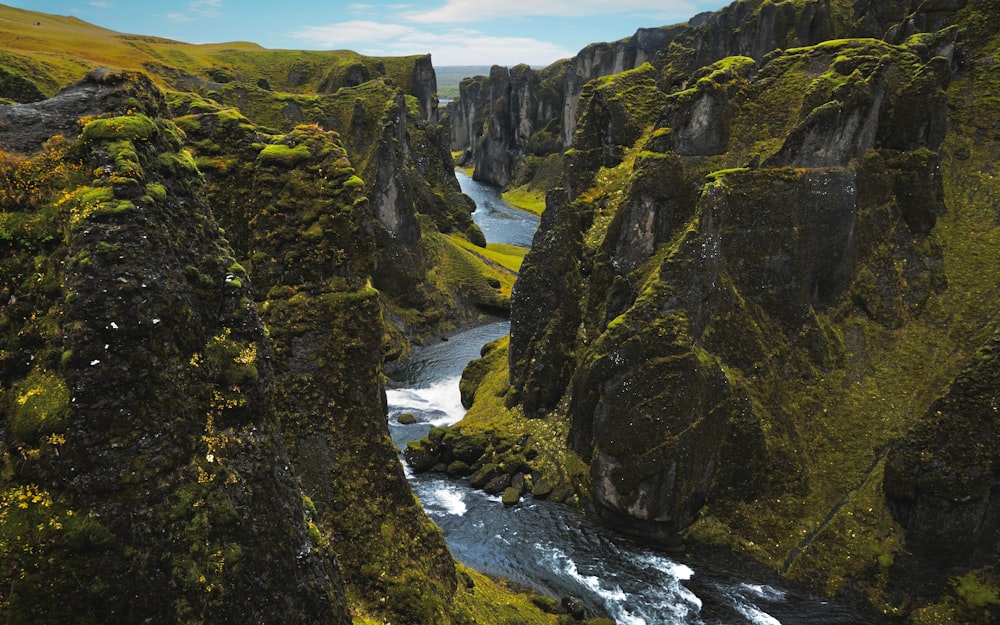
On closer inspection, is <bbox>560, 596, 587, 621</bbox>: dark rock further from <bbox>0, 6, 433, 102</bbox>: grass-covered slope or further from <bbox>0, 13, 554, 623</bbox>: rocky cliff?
<bbox>0, 6, 433, 102</bbox>: grass-covered slope

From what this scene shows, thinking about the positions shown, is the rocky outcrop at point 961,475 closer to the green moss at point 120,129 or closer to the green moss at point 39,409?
the green moss at point 39,409

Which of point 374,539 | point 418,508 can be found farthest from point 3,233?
point 418,508

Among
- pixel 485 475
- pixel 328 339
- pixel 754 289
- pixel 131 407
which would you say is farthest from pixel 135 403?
pixel 754 289

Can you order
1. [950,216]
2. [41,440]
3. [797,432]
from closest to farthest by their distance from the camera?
[41,440], [797,432], [950,216]

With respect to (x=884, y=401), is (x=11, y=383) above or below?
above

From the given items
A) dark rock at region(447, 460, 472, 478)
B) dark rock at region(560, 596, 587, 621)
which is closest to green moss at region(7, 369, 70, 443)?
dark rock at region(560, 596, 587, 621)

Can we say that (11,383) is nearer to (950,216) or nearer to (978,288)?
(978,288)
